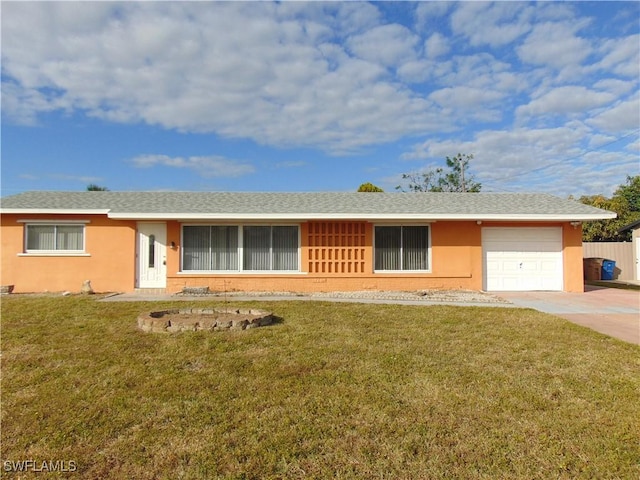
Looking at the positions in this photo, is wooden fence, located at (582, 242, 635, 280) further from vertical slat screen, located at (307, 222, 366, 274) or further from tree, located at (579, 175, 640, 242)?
vertical slat screen, located at (307, 222, 366, 274)

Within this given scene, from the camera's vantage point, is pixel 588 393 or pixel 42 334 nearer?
pixel 588 393

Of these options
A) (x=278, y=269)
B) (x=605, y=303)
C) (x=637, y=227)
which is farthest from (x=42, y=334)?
(x=637, y=227)

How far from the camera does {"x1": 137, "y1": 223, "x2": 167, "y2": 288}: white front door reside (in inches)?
516

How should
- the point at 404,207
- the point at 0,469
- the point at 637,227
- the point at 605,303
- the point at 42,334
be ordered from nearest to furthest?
the point at 0,469, the point at 42,334, the point at 605,303, the point at 404,207, the point at 637,227

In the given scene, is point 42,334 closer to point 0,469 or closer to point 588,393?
point 0,469

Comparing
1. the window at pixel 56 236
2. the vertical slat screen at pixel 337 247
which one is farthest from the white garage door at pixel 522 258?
the window at pixel 56 236

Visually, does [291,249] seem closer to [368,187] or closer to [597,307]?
[597,307]

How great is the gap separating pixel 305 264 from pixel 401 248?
10.7 ft

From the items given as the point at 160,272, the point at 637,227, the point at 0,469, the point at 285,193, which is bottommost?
the point at 0,469

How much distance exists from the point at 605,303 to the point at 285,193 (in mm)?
11106

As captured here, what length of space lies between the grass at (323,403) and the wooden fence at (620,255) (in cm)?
1479

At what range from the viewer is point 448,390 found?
456 centimetres

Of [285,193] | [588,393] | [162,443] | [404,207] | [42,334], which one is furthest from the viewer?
[285,193]

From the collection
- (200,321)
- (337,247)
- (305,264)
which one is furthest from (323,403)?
(337,247)
